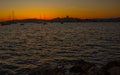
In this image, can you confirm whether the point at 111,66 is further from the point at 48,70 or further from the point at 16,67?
the point at 16,67

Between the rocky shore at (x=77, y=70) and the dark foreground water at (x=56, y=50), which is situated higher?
the rocky shore at (x=77, y=70)

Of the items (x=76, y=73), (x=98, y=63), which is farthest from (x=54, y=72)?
(x=98, y=63)

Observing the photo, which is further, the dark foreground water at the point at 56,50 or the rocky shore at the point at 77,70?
the dark foreground water at the point at 56,50

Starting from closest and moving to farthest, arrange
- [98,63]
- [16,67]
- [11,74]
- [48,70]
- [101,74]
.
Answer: [101,74]
[48,70]
[11,74]
[16,67]
[98,63]

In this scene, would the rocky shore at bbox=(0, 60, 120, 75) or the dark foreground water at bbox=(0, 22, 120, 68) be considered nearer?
the rocky shore at bbox=(0, 60, 120, 75)

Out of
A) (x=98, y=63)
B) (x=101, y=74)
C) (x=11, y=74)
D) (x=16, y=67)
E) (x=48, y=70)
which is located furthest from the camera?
(x=98, y=63)

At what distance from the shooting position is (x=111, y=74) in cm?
1330

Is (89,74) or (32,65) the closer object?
(89,74)

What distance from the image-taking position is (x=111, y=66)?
1478 cm

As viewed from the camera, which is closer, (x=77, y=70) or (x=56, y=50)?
(x=77, y=70)

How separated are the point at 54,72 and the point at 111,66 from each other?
160 inches

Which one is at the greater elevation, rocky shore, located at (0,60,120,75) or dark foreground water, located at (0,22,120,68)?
rocky shore, located at (0,60,120,75)

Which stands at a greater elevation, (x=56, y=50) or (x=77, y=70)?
(x=77, y=70)

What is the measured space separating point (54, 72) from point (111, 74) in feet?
11.9
